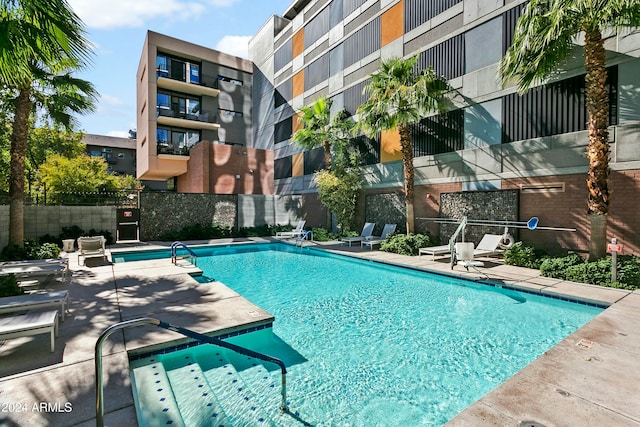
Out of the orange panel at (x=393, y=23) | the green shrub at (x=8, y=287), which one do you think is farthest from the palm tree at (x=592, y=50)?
the green shrub at (x=8, y=287)

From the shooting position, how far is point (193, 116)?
2434 centimetres

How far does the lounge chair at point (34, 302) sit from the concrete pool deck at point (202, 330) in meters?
0.33

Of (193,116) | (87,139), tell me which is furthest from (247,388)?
(87,139)

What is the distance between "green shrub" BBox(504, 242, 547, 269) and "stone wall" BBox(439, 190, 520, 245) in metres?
1.00

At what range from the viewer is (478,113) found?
445 inches

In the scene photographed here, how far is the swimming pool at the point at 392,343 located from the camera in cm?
340

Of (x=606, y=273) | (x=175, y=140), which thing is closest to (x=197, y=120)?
(x=175, y=140)

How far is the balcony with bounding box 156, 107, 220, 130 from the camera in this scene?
2281 cm

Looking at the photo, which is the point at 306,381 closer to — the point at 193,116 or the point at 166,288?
the point at 166,288

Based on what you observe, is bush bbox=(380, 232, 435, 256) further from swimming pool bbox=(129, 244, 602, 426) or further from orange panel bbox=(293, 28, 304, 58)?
orange panel bbox=(293, 28, 304, 58)

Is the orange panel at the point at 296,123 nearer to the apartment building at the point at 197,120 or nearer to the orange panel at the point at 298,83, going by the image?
the orange panel at the point at 298,83

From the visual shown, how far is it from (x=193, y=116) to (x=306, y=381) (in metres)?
24.5

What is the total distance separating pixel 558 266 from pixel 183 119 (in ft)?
78.8

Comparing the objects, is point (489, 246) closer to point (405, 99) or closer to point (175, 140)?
point (405, 99)
